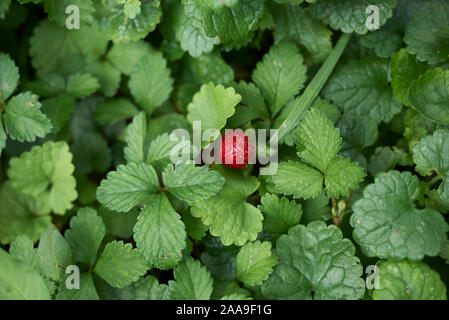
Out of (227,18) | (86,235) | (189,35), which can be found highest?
(227,18)

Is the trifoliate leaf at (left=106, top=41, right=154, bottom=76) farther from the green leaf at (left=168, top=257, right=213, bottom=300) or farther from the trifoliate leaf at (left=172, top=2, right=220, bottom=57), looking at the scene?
the green leaf at (left=168, top=257, right=213, bottom=300)

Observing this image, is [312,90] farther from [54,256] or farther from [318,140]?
[54,256]

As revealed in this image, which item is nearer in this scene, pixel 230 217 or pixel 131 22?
pixel 230 217

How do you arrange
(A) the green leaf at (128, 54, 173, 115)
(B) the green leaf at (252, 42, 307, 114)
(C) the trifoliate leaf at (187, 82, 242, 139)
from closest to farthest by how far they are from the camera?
1. (C) the trifoliate leaf at (187, 82, 242, 139)
2. (B) the green leaf at (252, 42, 307, 114)
3. (A) the green leaf at (128, 54, 173, 115)

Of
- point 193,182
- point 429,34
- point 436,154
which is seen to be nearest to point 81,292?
point 193,182

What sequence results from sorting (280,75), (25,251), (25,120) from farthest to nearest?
(280,75) → (25,120) → (25,251)

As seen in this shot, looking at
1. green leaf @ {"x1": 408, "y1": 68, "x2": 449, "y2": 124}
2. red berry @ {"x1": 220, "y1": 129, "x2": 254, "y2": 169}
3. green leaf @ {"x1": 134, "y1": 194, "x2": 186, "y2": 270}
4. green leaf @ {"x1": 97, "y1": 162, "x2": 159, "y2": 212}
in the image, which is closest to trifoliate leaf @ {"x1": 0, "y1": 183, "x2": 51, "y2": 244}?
green leaf @ {"x1": 97, "y1": 162, "x2": 159, "y2": 212}
